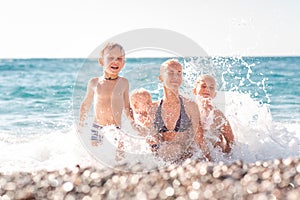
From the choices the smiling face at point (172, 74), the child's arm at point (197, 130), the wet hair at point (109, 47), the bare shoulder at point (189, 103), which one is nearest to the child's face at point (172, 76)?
the smiling face at point (172, 74)

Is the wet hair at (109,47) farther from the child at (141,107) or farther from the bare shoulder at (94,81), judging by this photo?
the child at (141,107)

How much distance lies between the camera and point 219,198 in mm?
2982

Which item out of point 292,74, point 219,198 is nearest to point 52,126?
point 219,198

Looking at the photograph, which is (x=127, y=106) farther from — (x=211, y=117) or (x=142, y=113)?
(x=211, y=117)

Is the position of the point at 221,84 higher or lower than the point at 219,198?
higher

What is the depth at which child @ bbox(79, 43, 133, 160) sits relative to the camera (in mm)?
4711

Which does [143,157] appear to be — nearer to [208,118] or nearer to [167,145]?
[167,145]

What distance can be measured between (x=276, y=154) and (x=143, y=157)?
152 cm

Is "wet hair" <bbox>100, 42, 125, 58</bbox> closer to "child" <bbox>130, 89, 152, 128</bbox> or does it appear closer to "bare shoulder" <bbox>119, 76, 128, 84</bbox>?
"bare shoulder" <bbox>119, 76, 128, 84</bbox>

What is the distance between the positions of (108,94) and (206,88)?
101 centimetres

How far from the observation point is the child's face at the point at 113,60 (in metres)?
4.70

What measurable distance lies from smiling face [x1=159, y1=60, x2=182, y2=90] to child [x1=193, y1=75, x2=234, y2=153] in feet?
1.27

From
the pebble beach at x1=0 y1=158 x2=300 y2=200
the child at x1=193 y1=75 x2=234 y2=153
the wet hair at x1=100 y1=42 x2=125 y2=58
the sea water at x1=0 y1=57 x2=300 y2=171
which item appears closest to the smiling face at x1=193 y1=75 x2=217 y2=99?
the child at x1=193 y1=75 x2=234 y2=153

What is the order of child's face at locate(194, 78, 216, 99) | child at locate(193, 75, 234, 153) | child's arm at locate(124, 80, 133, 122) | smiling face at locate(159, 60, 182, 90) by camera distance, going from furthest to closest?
child's face at locate(194, 78, 216, 99) → child at locate(193, 75, 234, 153) → child's arm at locate(124, 80, 133, 122) → smiling face at locate(159, 60, 182, 90)
